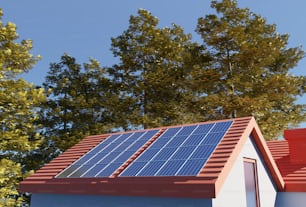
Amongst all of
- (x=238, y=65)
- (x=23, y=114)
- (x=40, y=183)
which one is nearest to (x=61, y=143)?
(x=23, y=114)

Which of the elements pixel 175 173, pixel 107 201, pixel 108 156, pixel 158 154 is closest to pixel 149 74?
pixel 108 156

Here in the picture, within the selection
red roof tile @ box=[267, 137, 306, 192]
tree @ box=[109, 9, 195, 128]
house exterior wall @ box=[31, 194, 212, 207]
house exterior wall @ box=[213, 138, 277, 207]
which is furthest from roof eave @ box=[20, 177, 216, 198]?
tree @ box=[109, 9, 195, 128]

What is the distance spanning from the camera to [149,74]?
25.6m

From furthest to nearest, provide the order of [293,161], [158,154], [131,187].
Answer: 1. [293,161]
2. [158,154]
3. [131,187]

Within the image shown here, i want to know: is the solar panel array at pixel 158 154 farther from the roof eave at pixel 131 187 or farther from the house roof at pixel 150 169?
the roof eave at pixel 131 187

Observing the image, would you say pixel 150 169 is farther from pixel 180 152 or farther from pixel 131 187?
pixel 180 152

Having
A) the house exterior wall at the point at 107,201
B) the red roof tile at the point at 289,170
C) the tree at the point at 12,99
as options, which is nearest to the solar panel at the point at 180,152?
the house exterior wall at the point at 107,201

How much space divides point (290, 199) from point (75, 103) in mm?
18810

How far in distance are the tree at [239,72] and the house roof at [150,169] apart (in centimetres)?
1178

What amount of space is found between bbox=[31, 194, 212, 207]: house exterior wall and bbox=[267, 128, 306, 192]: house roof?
5193 millimetres

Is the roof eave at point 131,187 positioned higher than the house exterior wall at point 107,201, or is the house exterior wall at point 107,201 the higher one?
the roof eave at point 131,187

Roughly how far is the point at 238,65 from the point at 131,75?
892cm

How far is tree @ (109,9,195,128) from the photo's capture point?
25672mm

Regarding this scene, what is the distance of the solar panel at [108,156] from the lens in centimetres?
1111
